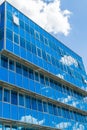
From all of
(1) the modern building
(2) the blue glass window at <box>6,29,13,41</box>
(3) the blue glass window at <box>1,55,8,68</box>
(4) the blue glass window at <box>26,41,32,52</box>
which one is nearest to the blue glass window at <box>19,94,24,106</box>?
(1) the modern building

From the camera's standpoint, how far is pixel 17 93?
22312mm

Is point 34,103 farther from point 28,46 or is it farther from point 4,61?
point 28,46

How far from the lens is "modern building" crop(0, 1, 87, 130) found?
21141mm

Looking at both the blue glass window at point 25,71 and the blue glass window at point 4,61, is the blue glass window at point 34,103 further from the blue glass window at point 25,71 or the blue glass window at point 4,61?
the blue glass window at point 4,61

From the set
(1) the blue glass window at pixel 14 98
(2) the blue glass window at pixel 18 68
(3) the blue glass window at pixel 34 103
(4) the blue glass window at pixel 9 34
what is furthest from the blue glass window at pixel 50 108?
(4) the blue glass window at pixel 9 34

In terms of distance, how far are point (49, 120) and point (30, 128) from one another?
284cm

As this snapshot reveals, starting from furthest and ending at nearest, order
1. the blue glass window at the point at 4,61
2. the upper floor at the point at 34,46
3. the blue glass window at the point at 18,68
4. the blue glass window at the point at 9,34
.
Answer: the upper floor at the point at 34,46 → the blue glass window at the point at 18,68 → the blue glass window at the point at 9,34 → the blue glass window at the point at 4,61

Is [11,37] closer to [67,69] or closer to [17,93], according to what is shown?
[17,93]

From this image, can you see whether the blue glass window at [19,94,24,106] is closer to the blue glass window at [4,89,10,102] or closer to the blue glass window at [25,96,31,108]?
the blue glass window at [25,96,31,108]

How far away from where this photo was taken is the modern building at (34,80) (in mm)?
21141

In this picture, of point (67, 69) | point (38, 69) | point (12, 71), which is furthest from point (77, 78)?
point (12, 71)

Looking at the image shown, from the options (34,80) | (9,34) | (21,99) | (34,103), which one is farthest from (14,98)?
(9,34)

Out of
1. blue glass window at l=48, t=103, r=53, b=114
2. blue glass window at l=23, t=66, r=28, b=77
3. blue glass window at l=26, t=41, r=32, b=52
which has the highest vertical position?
blue glass window at l=26, t=41, r=32, b=52

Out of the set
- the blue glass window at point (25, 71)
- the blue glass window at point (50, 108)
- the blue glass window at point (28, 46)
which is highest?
the blue glass window at point (28, 46)
